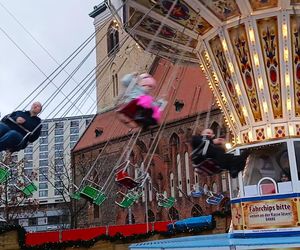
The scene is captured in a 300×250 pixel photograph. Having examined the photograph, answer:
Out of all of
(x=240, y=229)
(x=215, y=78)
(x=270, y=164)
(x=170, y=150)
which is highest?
(x=170, y=150)

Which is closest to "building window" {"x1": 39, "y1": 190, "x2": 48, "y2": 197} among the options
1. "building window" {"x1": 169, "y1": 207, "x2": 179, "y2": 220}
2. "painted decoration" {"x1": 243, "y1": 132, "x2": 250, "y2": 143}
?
"building window" {"x1": 169, "y1": 207, "x2": 179, "y2": 220}

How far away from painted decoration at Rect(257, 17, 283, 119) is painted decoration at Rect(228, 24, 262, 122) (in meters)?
0.32

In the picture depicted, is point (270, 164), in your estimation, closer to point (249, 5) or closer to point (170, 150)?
point (249, 5)

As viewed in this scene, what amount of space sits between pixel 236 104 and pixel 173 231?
9214mm

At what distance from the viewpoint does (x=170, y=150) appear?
3934 centimetres

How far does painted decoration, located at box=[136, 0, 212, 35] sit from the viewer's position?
1071cm

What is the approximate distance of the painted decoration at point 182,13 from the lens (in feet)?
35.1

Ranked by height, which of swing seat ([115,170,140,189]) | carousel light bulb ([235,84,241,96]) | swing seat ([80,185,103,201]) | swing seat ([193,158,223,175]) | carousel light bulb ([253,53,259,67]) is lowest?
swing seat ([193,158,223,175])

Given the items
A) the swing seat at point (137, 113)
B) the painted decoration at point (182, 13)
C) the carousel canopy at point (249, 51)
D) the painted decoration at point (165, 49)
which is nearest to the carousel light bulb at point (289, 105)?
the carousel canopy at point (249, 51)

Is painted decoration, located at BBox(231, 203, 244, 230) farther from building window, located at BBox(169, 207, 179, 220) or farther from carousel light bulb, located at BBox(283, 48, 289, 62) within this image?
A: building window, located at BBox(169, 207, 179, 220)

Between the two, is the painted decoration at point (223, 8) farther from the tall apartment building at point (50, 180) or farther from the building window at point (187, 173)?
the tall apartment building at point (50, 180)

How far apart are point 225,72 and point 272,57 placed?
112 cm

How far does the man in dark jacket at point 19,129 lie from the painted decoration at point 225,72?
4463 millimetres

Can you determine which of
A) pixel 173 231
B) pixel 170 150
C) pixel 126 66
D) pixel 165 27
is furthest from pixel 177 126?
pixel 165 27
